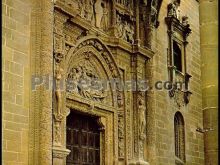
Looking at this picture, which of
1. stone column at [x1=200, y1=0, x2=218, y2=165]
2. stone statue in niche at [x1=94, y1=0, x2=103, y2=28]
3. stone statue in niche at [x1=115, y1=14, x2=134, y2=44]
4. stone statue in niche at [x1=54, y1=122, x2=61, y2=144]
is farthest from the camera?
stone statue in niche at [x1=115, y1=14, x2=134, y2=44]

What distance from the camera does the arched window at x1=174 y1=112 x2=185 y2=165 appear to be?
17328 mm

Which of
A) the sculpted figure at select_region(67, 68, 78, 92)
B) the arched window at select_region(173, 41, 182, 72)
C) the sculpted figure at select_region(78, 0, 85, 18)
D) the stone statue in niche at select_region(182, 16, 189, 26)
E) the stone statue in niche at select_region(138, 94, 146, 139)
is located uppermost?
the stone statue in niche at select_region(182, 16, 189, 26)

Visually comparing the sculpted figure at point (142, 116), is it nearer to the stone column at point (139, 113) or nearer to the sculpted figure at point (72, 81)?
the stone column at point (139, 113)

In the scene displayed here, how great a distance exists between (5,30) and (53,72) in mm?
1610

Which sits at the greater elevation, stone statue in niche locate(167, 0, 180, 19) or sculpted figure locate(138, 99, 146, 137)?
stone statue in niche locate(167, 0, 180, 19)

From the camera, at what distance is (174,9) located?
1759 centimetres

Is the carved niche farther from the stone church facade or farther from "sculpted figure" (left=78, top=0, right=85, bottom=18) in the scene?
"sculpted figure" (left=78, top=0, right=85, bottom=18)

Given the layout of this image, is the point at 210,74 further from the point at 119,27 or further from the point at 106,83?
the point at 119,27

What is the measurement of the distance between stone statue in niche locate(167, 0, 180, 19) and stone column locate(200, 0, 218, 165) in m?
4.55

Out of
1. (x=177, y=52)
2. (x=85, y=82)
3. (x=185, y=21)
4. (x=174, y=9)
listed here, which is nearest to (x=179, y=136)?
(x=177, y=52)

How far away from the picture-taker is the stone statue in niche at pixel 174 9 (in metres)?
17.2

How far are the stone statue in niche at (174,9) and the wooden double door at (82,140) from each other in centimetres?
498

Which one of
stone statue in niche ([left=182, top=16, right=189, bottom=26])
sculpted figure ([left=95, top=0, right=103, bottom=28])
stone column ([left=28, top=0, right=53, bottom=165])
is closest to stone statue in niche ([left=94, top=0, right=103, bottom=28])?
sculpted figure ([left=95, top=0, right=103, bottom=28])

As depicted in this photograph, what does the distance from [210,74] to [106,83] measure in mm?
3004
